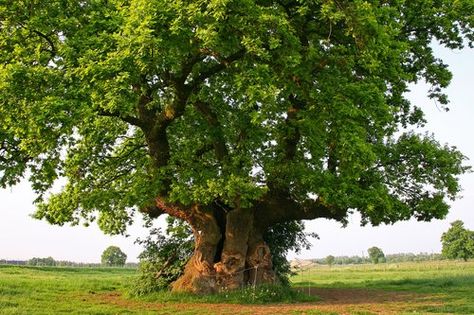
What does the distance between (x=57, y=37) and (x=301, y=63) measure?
841 centimetres

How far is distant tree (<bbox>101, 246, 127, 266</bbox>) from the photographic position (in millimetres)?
109300

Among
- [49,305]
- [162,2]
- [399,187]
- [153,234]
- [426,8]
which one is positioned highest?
[426,8]

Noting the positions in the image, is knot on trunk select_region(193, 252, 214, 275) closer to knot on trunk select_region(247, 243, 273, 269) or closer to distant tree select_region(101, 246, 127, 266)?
knot on trunk select_region(247, 243, 273, 269)

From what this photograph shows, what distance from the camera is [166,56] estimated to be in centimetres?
1456

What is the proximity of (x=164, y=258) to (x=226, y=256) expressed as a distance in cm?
454

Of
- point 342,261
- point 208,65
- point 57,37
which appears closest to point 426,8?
point 208,65

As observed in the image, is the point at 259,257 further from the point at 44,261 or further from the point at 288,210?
the point at 44,261

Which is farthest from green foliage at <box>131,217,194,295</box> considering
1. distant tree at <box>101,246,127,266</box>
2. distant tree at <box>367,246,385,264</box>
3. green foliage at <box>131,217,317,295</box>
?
distant tree at <box>367,246,385,264</box>

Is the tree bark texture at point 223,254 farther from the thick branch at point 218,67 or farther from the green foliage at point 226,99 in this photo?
the thick branch at point 218,67

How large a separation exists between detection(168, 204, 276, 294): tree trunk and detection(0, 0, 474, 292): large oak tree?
2.7 inches

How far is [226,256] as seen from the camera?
2288 centimetres

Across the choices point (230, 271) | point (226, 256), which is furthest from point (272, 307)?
point (226, 256)

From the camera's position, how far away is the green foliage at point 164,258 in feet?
79.3

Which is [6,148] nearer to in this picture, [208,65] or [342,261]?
[208,65]
